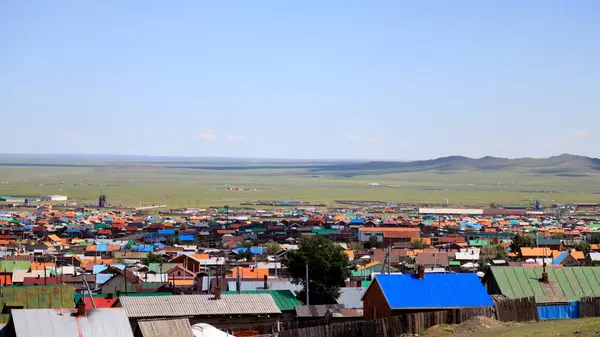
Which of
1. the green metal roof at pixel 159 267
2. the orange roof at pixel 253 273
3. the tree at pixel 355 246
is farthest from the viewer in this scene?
the tree at pixel 355 246

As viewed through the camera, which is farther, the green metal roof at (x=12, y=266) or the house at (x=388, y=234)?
the house at (x=388, y=234)

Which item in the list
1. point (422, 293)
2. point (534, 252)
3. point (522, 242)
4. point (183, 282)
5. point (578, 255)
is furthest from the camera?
point (522, 242)

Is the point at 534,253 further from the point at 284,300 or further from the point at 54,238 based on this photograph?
the point at 54,238

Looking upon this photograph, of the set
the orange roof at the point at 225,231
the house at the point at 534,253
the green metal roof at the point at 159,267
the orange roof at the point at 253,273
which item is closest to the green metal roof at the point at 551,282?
the orange roof at the point at 253,273

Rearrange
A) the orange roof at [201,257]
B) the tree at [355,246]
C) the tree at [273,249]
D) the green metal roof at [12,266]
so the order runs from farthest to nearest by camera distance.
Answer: the tree at [355,246] < the tree at [273,249] < the orange roof at [201,257] < the green metal roof at [12,266]

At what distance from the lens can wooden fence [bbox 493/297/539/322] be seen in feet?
Result: 78.1

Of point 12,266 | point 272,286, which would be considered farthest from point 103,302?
point 12,266

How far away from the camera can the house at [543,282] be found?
28156 millimetres

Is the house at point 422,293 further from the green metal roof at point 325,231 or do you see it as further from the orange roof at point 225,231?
the orange roof at point 225,231

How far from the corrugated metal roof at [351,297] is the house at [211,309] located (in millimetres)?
6191

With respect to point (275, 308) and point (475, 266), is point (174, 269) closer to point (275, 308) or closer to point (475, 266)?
point (475, 266)

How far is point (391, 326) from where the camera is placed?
2275 centimetres

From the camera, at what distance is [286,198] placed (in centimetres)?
17638

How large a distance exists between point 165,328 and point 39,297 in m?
6.14
